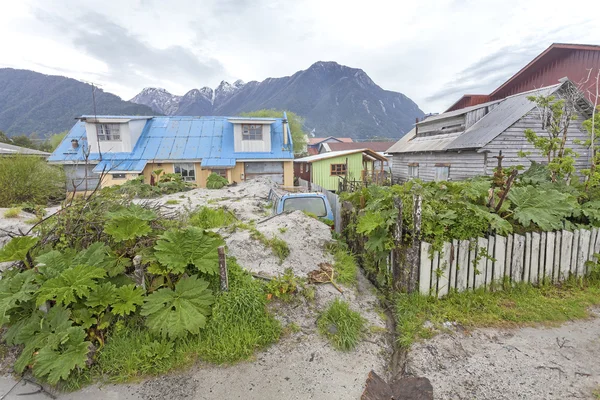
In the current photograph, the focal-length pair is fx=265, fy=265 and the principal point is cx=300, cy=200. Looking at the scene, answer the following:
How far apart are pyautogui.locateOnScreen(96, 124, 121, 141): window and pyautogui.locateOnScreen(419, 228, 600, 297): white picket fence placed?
2234cm

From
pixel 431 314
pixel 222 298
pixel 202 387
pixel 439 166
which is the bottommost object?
pixel 202 387

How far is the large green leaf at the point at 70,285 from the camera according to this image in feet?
10.6

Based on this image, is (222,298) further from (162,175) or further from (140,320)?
(162,175)

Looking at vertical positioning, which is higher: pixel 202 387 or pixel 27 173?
pixel 27 173

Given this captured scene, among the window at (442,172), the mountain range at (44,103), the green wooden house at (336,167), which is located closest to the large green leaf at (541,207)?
the window at (442,172)

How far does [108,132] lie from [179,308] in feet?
69.1

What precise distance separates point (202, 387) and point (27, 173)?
15476 millimetres

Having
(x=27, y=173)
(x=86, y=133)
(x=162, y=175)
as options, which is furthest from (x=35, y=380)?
(x=86, y=133)

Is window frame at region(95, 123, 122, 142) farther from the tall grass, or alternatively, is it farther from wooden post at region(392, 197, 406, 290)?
the tall grass

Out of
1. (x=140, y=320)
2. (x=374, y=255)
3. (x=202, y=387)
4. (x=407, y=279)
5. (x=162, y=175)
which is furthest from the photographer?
(x=162, y=175)

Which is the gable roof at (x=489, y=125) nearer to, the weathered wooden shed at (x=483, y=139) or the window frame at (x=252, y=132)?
the weathered wooden shed at (x=483, y=139)

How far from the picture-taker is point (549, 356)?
11.1 ft

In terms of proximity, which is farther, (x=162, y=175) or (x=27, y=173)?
(x=162, y=175)

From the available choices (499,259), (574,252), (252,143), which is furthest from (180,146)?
(574,252)
